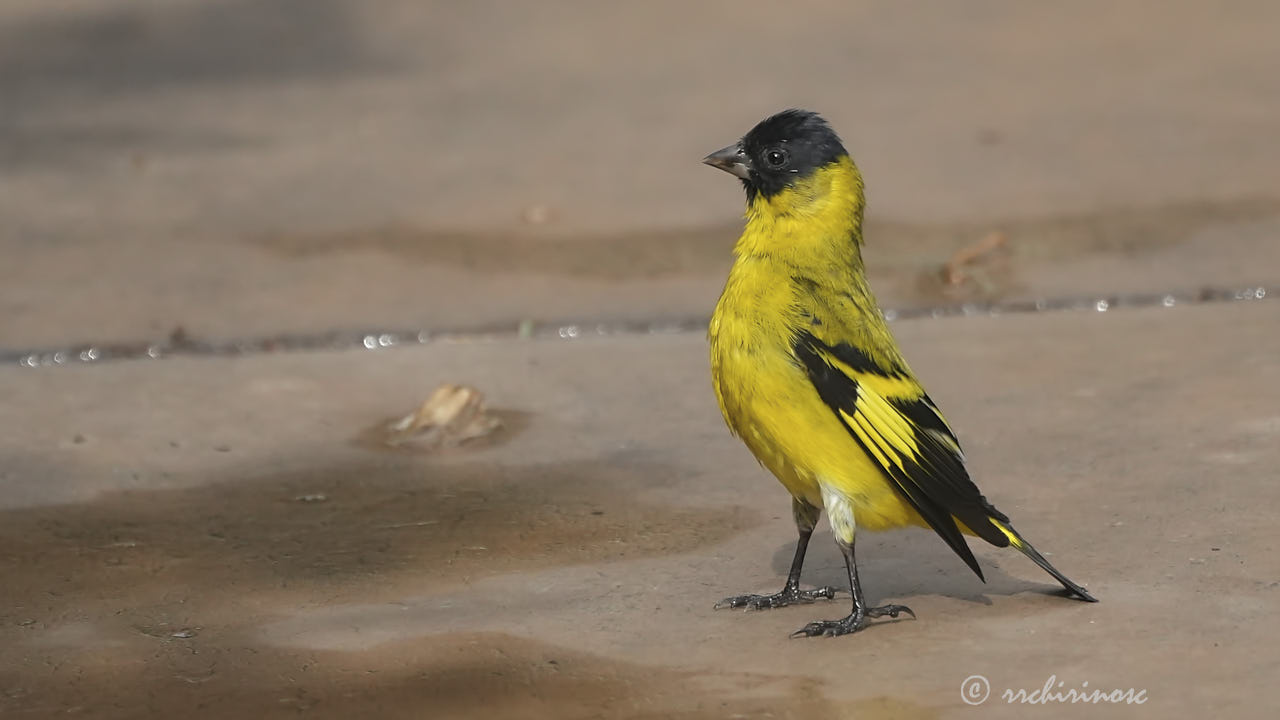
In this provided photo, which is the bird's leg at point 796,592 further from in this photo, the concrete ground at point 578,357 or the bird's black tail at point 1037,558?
the bird's black tail at point 1037,558

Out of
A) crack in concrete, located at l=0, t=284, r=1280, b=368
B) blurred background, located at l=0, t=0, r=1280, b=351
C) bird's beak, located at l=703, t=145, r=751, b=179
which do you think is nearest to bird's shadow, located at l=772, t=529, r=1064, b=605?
bird's beak, located at l=703, t=145, r=751, b=179

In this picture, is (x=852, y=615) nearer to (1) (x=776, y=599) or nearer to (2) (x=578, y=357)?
(1) (x=776, y=599)

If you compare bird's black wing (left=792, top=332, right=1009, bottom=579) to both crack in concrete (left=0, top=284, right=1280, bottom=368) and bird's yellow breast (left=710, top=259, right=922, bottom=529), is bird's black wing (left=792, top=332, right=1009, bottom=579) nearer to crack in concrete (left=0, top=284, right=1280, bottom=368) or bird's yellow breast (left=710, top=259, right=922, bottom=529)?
bird's yellow breast (left=710, top=259, right=922, bottom=529)

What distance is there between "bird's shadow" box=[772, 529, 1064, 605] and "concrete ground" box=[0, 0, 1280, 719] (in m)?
0.02

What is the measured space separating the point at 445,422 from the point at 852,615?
2.24 meters

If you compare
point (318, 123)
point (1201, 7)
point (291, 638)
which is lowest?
point (291, 638)

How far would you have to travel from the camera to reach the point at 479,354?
7.83 m

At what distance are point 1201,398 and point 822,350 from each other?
7.58 feet

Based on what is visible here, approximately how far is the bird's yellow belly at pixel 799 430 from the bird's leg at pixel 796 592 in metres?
0.23

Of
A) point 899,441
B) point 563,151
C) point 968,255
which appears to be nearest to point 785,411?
point 899,441

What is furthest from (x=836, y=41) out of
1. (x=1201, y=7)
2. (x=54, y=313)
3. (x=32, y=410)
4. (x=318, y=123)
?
(x=32, y=410)

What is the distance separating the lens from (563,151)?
1003 cm

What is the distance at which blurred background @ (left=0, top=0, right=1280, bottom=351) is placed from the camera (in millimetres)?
8633

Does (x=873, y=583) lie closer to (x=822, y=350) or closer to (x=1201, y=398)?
(x=822, y=350)
